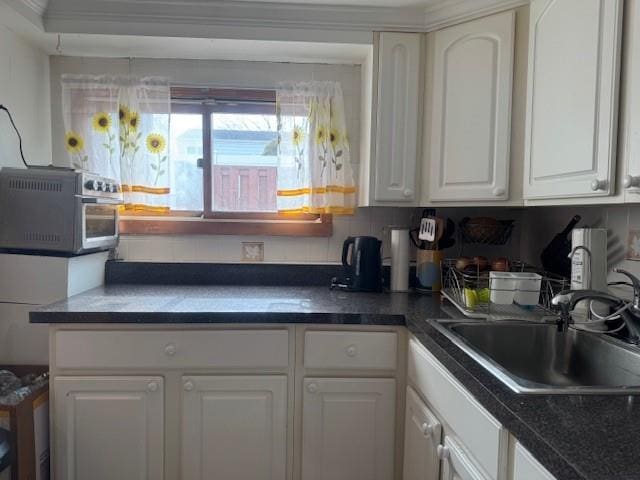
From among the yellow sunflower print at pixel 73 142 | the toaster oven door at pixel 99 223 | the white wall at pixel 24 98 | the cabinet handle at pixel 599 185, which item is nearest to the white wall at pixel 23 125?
the white wall at pixel 24 98

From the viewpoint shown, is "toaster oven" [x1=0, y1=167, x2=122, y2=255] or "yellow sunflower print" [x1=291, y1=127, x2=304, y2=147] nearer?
"toaster oven" [x1=0, y1=167, x2=122, y2=255]

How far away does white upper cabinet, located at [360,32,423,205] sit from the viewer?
1843mm

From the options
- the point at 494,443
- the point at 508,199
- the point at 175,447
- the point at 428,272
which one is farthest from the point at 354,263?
the point at 494,443

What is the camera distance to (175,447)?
1542 millimetres

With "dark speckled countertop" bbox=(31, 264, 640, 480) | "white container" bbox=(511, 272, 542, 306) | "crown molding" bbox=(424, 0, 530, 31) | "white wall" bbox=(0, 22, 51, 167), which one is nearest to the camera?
"dark speckled countertop" bbox=(31, 264, 640, 480)

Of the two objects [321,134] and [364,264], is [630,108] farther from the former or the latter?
[321,134]

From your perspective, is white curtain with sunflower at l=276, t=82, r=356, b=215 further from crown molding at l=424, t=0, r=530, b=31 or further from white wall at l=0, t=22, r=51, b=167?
white wall at l=0, t=22, r=51, b=167

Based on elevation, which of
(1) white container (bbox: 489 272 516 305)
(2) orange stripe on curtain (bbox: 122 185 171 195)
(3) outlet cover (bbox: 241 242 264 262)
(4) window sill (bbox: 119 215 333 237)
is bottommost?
(1) white container (bbox: 489 272 516 305)

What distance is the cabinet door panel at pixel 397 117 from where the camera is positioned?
1.84 meters

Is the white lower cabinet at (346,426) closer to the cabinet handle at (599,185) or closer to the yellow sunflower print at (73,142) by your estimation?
the cabinet handle at (599,185)

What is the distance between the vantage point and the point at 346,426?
61.6 inches

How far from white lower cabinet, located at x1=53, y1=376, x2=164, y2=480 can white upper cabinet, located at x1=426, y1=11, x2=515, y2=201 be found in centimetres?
138

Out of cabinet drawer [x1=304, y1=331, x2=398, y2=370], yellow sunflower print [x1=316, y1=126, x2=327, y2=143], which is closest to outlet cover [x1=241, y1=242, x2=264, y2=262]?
yellow sunflower print [x1=316, y1=126, x2=327, y2=143]

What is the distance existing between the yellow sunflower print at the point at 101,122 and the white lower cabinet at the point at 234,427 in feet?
4.20
